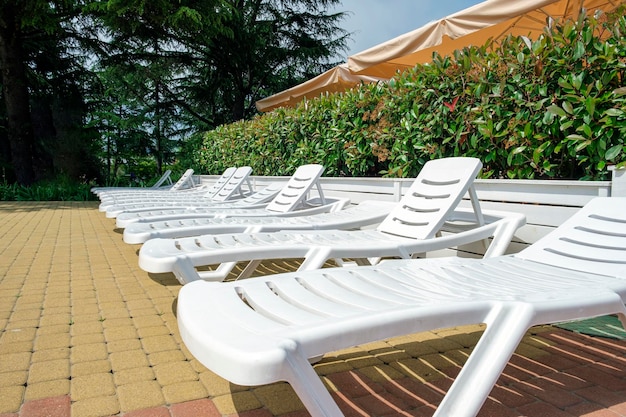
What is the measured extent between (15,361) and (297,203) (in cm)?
309

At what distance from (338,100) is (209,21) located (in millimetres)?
8255

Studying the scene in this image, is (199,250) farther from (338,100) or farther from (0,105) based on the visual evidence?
(0,105)

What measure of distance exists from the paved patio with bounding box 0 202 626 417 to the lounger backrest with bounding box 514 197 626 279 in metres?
0.49

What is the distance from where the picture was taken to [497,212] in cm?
316

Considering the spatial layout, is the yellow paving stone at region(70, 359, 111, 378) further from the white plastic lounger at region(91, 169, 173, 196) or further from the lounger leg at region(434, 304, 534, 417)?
the white plastic lounger at region(91, 169, 173, 196)

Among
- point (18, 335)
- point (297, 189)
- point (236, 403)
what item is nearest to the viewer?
point (236, 403)

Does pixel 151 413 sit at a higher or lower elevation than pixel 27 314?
higher

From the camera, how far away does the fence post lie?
2.53m

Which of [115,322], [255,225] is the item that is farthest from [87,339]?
[255,225]

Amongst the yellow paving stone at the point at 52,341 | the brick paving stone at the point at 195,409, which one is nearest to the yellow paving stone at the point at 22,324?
the yellow paving stone at the point at 52,341

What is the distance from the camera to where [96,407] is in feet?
5.60

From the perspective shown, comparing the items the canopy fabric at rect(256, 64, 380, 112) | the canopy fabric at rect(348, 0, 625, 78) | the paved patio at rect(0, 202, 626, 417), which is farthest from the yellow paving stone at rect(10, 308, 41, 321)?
the canopy fabric at rect(256, 64, 380, 112)

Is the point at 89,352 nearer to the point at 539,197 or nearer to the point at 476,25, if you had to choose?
the point at 539,197

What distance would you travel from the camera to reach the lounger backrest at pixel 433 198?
293cm
